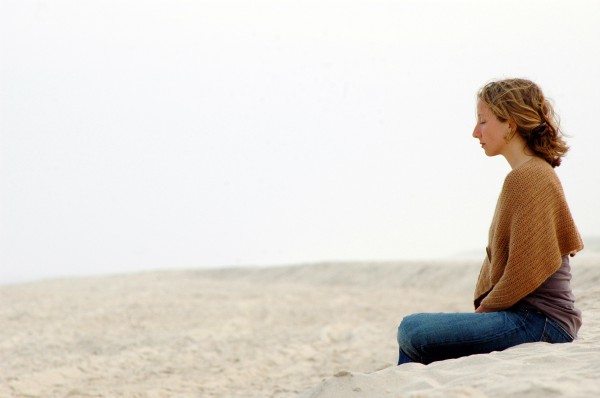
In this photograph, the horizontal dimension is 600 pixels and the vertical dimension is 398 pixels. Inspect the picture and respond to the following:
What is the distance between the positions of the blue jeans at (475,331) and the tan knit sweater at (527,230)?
0.32 feet

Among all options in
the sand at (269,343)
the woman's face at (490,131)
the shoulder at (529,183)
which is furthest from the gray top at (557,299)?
the woman's face at (490,131)

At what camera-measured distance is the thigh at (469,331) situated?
334cm

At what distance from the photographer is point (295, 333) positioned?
31.4 ft

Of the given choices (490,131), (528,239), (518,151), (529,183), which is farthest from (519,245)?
(490,131)

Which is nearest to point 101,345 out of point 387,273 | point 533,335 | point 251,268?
point 533,335

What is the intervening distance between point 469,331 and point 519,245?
0.47 metres

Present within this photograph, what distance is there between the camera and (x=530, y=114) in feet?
10.9

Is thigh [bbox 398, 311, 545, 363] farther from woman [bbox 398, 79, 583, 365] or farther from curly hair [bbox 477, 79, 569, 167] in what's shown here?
curly hair [bbox 477, 79, 569, 167]

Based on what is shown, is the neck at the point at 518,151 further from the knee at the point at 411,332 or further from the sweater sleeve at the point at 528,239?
the knee at the point at 411,332

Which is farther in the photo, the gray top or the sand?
the gray top

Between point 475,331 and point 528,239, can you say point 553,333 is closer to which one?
point 475,331

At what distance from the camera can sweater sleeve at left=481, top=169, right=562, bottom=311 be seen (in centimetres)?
324

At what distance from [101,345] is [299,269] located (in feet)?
34.1

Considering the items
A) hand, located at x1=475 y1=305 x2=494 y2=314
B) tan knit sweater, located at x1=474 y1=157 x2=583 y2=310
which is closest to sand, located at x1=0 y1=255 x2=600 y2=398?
hand, located at x1=475 y1=305 x2=494 y2=314
